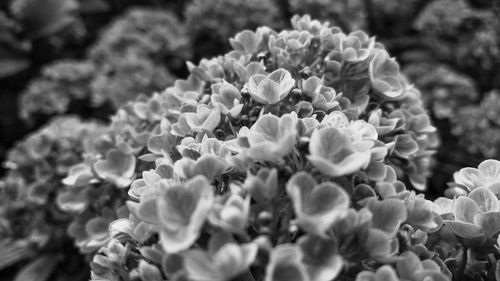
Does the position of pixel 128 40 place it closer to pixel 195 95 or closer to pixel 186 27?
pixel 186 27

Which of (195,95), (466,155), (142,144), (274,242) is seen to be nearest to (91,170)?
(142,144)

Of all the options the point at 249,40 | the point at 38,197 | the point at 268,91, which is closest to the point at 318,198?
the point at 268,91

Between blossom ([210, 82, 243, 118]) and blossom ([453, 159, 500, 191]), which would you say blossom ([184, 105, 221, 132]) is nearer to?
blossom ([210, 82, 243, 118])

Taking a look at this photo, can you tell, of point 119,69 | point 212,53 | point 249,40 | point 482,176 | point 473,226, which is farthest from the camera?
point 212,53

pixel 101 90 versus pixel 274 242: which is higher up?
pixel 274 242

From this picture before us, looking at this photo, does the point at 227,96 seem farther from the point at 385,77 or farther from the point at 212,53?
the point at 212,53

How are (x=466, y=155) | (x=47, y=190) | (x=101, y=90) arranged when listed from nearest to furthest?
(x=47, y=190) < (x=466, y=155) < (x=101, y=90)
